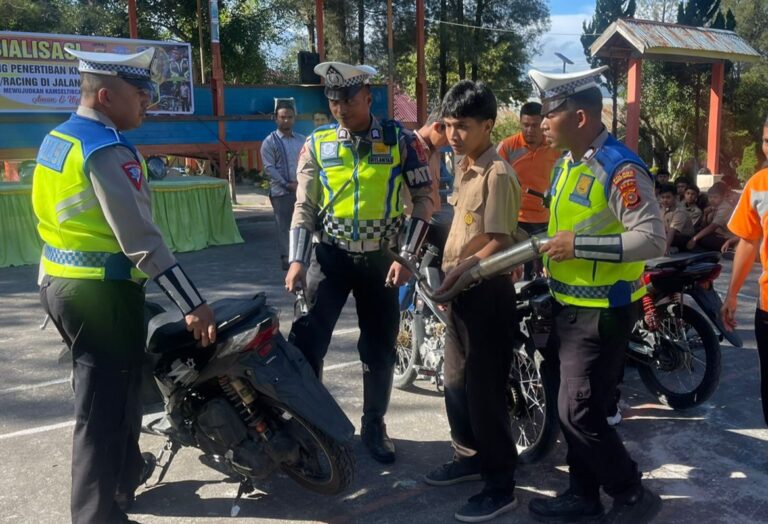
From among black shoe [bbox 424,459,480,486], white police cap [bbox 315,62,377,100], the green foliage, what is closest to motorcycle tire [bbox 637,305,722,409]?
black shoe [bbox 424,459,480,486]

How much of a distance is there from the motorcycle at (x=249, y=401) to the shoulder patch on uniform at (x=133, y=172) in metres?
Answer: 0.61

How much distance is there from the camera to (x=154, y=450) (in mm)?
3725

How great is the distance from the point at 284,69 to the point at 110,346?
96.7 ft

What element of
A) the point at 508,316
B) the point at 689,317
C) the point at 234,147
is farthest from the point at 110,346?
the point at 234,147

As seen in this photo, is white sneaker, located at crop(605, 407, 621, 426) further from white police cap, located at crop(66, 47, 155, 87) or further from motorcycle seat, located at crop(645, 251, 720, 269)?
white police cap, located at crop(66, 47, 155, 87)

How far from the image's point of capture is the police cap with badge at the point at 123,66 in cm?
264

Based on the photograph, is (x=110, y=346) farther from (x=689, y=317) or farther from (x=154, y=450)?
(x=689, y=317)

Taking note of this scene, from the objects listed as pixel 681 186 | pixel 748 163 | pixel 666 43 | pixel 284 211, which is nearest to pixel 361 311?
pixel 284 211

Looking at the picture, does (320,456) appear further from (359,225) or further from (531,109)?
(531,109)

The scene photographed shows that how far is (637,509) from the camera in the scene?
9.05ft

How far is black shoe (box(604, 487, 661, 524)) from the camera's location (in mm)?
2758

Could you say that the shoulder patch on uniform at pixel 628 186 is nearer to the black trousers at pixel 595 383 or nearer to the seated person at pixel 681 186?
the black trousers at pixel 595 383

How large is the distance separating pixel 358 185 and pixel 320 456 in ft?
4.17

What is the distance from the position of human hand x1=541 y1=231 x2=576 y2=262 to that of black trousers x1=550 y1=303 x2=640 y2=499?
293mm
